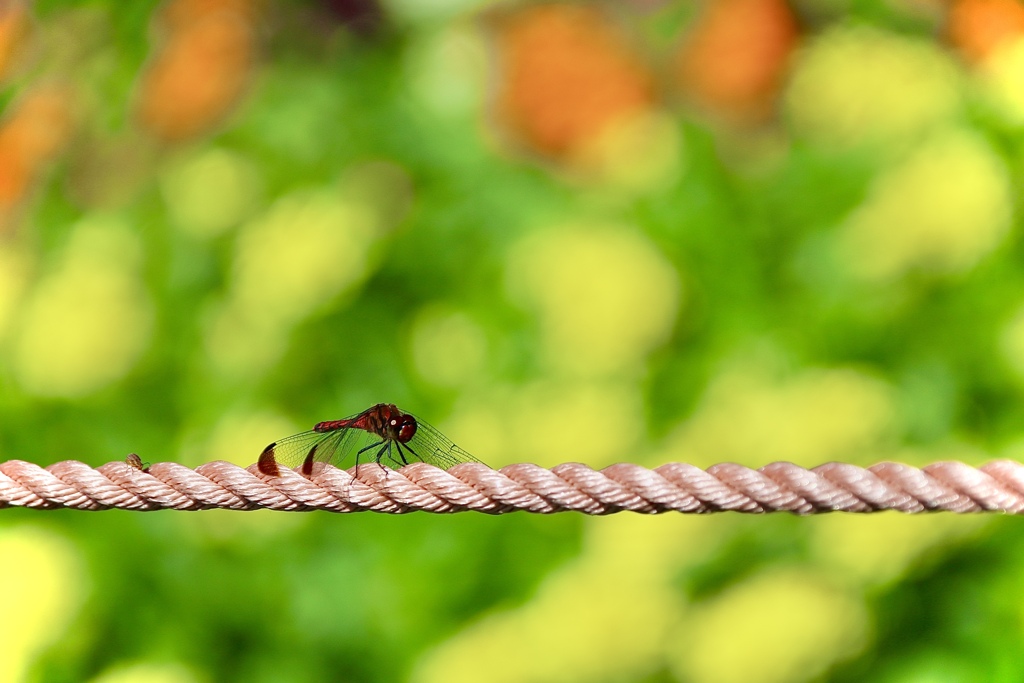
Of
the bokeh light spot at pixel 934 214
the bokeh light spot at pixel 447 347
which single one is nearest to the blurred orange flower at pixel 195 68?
the bokeh light spot at pixel 447 347

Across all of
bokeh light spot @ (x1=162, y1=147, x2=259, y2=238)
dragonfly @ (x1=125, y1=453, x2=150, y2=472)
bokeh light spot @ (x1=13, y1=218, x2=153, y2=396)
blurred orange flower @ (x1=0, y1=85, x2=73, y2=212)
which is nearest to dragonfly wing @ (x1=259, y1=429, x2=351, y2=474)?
dragonfly @ (x1=125, y1=453, x2=150, y2=472)

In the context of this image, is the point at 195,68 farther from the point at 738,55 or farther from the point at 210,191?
the point at 738,55

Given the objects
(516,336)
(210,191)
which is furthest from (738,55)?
(210,191)

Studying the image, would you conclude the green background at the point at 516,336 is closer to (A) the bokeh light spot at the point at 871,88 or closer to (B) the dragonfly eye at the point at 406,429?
(A) the bokeh light spot at the point at 871,88

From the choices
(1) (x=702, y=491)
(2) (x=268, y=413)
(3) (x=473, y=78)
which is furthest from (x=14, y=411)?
(1) (x=702, y=491)

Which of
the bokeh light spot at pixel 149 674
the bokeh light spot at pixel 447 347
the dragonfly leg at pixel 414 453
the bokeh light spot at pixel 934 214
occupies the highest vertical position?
the bokeh light spot at pixel 934 214

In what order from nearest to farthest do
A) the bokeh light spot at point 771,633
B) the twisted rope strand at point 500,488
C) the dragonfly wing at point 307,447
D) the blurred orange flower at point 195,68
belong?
1. the twisted rope strand at point 500,488
2. the dragonfly wing at point 307,447
3. the bokeh light spot at point 771,633
4. the blurred orange flower at point 195,68

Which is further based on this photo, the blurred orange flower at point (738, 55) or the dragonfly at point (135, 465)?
the blurred orange flower at point (738, 55)
